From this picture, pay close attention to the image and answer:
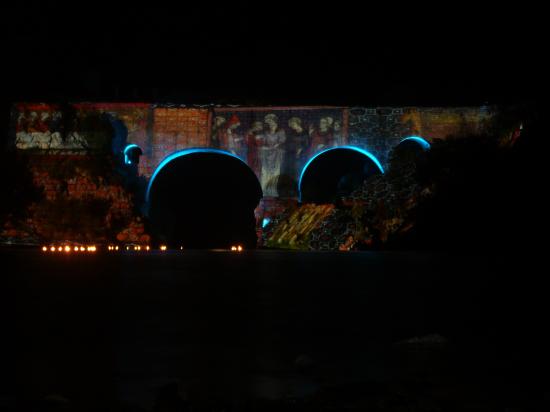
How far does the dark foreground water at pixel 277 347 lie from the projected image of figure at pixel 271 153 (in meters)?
21.5

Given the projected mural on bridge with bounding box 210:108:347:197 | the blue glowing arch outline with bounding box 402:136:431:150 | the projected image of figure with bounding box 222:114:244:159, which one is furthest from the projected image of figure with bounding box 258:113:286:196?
the blue glowing arch outline with bounding box 402:136:431:150

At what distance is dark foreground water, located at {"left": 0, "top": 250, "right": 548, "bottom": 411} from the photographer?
276 centimetres

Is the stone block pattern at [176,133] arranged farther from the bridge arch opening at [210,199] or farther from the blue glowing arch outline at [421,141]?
the blue glowing arch outline at [421,141]

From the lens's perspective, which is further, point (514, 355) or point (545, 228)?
point (545, 228)

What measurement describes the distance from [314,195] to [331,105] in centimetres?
681

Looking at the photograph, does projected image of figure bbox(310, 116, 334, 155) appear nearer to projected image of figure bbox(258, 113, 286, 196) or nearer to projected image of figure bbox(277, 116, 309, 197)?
projected image of figure bbox(277, 116, 309, 197)

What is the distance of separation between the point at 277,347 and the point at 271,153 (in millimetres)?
25360

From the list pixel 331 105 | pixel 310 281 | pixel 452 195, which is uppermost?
pixel 331 105

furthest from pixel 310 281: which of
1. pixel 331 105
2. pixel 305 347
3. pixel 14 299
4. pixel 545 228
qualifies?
pixel 331 105

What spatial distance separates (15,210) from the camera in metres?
27.2

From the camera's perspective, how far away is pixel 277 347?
3.86 m

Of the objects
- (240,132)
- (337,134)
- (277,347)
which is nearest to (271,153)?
(240,132)

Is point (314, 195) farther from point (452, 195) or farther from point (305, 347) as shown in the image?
point (305, 347)

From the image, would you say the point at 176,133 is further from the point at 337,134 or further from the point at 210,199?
the point at 210,199
